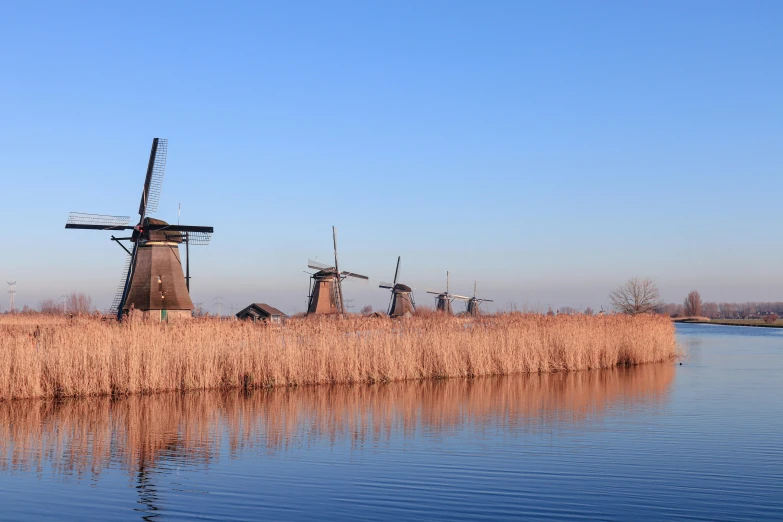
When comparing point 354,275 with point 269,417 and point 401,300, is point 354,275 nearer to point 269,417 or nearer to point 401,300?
point 401,300

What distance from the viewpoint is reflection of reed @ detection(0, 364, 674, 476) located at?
32.9ft

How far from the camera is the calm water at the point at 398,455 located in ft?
23.8

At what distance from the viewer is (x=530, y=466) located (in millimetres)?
8867

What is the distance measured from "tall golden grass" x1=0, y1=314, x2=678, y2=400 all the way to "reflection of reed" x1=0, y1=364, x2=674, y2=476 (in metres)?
0.42

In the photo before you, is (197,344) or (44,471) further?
(197,344)

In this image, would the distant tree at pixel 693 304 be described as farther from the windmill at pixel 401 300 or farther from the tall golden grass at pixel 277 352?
the tall golden grass at pixel 277 352

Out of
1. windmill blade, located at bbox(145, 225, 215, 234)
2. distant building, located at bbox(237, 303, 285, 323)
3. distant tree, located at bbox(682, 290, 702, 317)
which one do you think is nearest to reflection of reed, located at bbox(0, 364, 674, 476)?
windmill blade, located at bbox(145, 225, 215, 234)

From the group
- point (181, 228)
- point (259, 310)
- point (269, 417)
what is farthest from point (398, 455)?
point (259, 310)

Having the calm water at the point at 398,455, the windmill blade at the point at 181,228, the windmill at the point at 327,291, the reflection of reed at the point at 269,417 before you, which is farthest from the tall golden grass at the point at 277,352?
the windmill at the point at 327,291

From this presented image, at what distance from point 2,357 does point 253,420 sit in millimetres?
5062

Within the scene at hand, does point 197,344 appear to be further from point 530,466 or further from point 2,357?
point 530,466

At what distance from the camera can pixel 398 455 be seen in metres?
9.60

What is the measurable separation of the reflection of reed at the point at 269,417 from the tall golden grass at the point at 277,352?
422 mm

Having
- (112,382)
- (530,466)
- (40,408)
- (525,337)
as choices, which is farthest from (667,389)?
(40,408)
